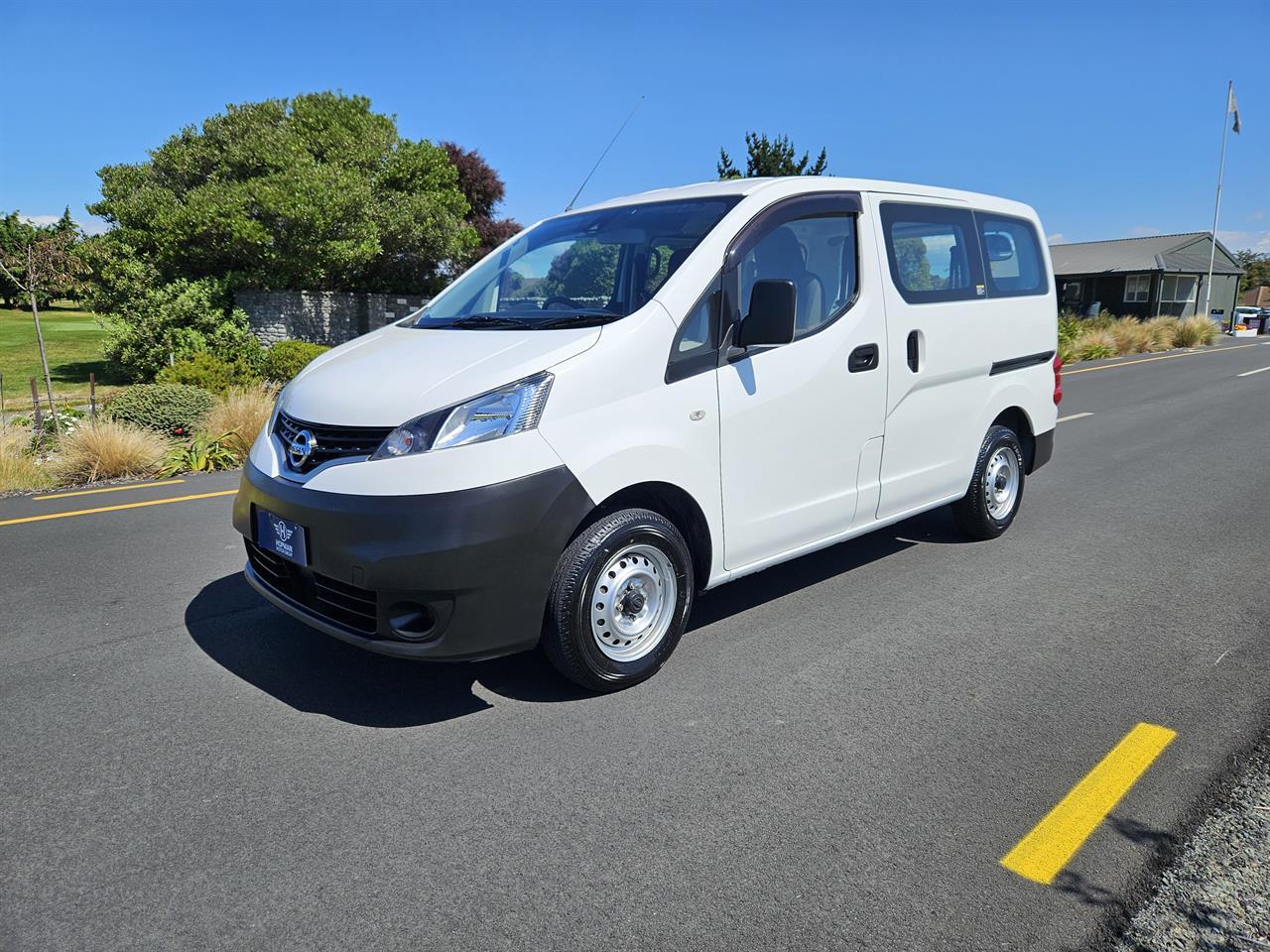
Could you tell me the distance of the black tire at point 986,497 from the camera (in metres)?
5.69

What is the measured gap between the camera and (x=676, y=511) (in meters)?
3.91

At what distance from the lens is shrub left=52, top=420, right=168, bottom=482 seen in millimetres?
8250

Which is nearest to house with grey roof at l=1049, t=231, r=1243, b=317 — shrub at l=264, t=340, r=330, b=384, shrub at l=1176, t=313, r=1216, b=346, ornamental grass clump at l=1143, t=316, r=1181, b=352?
shrub at l=1176, t=313, r=1216, b=346

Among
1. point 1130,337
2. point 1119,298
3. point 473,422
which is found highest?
point 1119,298

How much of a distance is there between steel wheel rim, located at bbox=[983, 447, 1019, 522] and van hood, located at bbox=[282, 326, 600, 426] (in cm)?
336

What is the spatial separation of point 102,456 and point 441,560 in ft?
21.6

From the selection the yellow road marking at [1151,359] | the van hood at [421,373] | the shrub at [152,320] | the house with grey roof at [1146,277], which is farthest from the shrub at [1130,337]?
the van hood at [421,373]

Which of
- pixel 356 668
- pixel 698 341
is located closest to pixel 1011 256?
pixel 698 341

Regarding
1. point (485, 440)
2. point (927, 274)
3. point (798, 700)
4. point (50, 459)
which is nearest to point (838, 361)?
point (927, 274)

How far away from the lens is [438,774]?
10.4ft

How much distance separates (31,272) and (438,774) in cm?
1292

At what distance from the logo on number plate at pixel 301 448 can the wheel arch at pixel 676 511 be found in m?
1.09

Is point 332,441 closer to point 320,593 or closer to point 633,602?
point 320,593

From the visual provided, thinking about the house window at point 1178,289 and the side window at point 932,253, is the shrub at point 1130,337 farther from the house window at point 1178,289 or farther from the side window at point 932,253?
the side window at point 932,253
